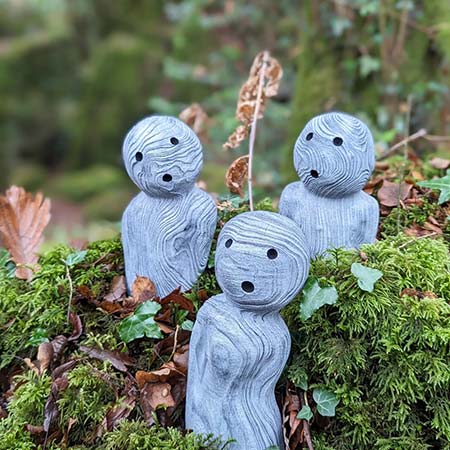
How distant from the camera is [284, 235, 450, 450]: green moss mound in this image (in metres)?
1.80

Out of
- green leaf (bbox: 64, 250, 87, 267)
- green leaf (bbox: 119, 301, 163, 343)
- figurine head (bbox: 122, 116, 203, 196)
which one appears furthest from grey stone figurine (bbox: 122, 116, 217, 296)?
green leaf (bbox: 64, 250, 87, 267)

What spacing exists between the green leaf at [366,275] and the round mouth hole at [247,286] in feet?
1.46

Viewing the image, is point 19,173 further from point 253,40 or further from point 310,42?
point 310,42

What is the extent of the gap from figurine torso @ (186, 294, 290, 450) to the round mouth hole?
0.36 ft

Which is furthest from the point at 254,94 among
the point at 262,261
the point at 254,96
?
the point at 262,261

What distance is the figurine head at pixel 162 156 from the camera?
6.66 feet

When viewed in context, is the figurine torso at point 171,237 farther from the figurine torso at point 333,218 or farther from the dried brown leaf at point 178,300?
the figurine torso at point 333,218

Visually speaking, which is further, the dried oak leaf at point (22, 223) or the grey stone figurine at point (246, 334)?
the dried oak leaf at point (22, 223)

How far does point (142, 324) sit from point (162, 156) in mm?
645

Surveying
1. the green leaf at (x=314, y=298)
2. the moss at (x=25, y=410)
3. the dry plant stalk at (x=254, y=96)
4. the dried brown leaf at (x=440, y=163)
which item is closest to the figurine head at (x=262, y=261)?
the green leaf at (x=314, y=298)

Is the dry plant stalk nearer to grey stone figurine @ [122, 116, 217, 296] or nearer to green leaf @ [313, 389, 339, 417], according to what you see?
grey stone figurine @ [122, 116, 217, 296]

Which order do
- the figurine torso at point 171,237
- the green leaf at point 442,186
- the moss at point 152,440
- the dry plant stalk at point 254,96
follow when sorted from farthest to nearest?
the dry plant stalk at point 254,96 → the green leaf at point 442,186 → the figurine torso at point 171,237 → the moss at point 152,440

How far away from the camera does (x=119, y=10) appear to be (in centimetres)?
1175

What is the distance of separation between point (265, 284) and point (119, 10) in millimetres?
11512
